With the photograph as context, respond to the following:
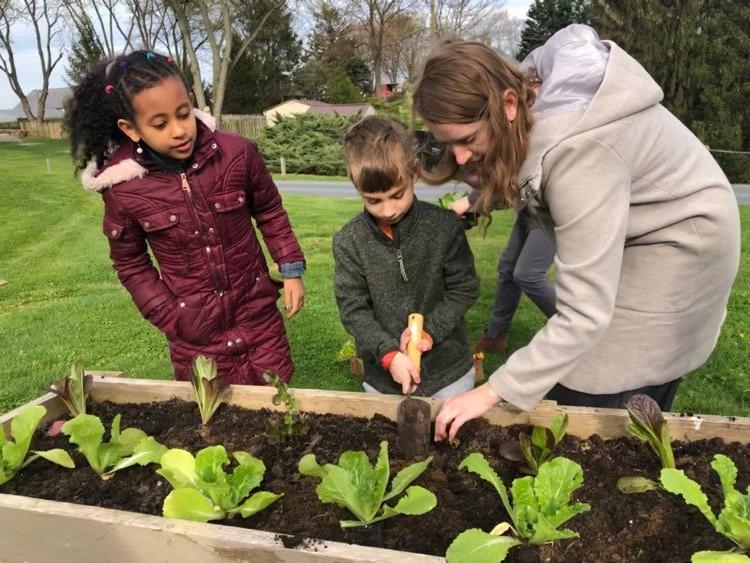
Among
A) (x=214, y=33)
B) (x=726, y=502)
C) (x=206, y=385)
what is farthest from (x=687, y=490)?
(x=214, y=33)

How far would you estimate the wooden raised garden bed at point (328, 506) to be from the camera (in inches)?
58.4

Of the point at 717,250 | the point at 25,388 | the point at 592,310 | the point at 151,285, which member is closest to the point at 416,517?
the point at 592,310

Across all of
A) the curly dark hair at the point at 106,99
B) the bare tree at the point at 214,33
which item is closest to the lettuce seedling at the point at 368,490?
the curly dark hair at the point at 106,99

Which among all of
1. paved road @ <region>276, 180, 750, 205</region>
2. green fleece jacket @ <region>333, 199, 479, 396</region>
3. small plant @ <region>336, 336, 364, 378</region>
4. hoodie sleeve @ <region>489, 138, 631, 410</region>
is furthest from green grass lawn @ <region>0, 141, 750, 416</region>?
Answer: paved road @ <region>276, 180, 750, 205</region>

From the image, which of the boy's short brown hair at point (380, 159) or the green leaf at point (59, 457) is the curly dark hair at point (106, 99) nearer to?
the boy's short brown hair at point (380, 159)

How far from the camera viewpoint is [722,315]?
6.97 feet

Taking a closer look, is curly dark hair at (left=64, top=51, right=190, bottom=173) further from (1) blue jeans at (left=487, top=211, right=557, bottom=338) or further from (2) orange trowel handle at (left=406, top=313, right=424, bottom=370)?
(1) blue jeans at (left=487, top=211, right=557, bottom=338)

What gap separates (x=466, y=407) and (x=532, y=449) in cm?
26

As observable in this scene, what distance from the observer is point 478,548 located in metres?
1.36

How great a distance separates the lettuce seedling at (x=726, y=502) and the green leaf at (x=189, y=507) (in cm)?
119

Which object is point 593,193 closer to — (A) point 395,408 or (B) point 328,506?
(A) point 395,408

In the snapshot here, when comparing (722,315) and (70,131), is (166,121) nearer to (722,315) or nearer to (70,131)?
(70,131)

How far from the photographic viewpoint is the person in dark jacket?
225 cm

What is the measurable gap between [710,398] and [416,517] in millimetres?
2678
